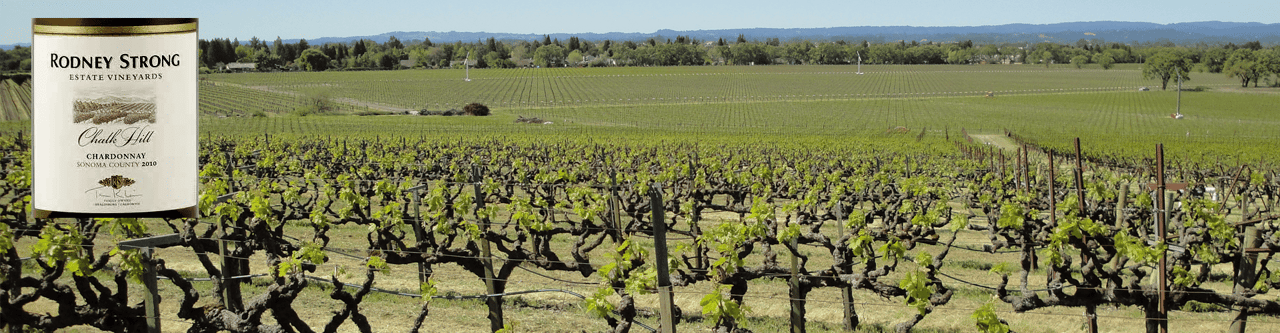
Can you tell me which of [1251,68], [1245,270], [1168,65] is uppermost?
[1168,65]

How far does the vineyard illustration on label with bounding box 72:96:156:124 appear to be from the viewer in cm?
300

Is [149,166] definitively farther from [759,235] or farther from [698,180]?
[698,180]

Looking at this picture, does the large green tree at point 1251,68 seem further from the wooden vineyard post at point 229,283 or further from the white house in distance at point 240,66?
the white house in distance at point 240,66

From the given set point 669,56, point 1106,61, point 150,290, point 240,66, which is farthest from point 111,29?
point 1106,61

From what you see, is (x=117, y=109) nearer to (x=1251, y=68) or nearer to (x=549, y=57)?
(x=1251, y=68)

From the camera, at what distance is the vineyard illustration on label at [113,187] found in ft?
10.1

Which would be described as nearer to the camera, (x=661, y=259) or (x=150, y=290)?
(x=661, y=259)

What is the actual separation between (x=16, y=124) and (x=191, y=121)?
38.8 metres

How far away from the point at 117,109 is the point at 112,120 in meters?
0.04

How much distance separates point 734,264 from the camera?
234 inches

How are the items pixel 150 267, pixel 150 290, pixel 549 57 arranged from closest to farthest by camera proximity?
pixel 150 267 < pixel 150 290 < pixel 549 57

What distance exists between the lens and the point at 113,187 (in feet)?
10.1

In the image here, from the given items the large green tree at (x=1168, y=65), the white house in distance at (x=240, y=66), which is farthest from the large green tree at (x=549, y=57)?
the large green tree at (x=1168, y=65)

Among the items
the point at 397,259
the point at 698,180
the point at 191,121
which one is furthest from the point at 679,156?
the point at 191,121
